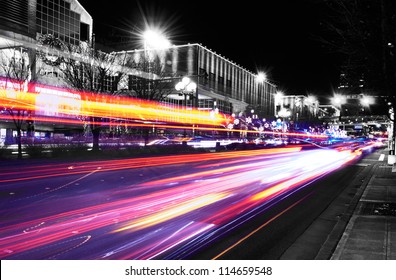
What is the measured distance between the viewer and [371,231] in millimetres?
7453

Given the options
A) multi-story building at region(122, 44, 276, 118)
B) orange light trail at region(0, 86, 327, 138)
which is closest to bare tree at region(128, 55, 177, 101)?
orange light trail at region(0, 86, 327, 138)

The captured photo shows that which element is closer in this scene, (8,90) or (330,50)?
(330,50)

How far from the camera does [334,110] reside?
190 metres

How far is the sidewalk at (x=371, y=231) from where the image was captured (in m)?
6.00

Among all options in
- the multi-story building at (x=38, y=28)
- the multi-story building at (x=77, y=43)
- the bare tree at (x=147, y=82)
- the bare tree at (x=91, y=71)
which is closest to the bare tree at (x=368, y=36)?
the multi-story building at (x=77, y=43)

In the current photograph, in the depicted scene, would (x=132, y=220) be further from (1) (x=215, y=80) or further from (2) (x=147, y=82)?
(1) (x=215, y=80)

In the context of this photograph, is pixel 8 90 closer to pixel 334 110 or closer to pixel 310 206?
pixel 310 206

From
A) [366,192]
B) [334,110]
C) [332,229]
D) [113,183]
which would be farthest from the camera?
[334,110]

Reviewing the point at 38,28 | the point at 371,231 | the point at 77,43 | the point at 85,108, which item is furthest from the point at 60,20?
the point at 371,231

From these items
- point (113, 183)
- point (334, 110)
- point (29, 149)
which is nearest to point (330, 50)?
point (113, 183)

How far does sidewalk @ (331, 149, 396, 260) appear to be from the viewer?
6002 millimetres

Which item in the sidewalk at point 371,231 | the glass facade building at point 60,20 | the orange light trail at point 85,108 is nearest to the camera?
the sidewalk at point 371,231

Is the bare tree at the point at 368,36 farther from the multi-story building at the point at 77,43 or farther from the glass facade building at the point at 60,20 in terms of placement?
the glass facade building at the point at 60,20

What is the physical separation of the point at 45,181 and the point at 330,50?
11473 millimetres
